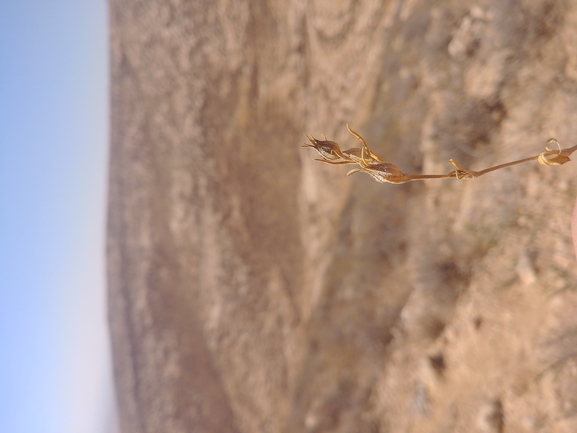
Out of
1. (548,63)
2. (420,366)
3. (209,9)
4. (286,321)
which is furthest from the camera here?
(286,321)

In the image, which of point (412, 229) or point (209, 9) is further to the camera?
point (209, 9)

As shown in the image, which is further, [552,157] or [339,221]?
[339,221]

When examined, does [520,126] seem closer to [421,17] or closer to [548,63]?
[548,63]

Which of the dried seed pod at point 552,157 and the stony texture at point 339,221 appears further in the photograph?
the stony texture at point 339,221

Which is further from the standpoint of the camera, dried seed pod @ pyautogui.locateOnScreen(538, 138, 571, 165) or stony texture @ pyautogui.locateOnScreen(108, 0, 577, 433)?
stony texture @ pyautogui.locateOnScreen(108, 0, 577, 433)

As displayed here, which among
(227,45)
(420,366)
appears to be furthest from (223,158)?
(420,366)

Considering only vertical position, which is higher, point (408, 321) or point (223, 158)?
point (223, 158)

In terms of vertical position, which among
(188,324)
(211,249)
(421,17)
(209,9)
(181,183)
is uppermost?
(209,9)

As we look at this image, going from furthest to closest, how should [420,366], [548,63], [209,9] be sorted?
[209,9] < [420,366] < [548,63]
